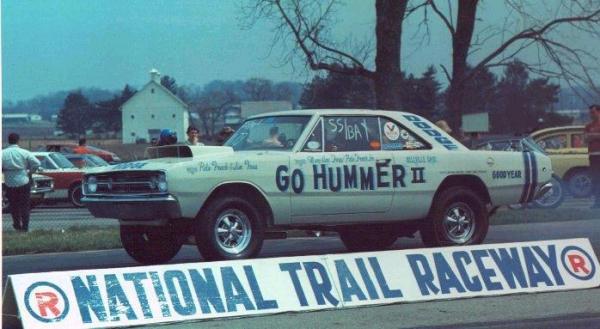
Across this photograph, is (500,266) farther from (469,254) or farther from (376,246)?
(376,246)

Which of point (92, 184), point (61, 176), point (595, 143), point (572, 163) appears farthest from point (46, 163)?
point (92, 184)

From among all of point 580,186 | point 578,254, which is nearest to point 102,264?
point 578,254

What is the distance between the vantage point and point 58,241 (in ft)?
45.1

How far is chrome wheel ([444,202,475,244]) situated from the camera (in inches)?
444

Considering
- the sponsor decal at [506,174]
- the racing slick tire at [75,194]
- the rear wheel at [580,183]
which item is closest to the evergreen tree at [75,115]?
the racing slick tire at [75,194]

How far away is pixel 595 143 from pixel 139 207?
1093cm

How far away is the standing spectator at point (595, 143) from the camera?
17.6 m

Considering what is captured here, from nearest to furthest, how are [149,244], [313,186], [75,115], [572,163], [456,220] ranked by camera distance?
[313,186] < [149,244] < [456,220] < [75,115] < [572,163]

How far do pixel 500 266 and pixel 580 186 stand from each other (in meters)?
13.1

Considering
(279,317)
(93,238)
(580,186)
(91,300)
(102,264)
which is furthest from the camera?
(580,186)

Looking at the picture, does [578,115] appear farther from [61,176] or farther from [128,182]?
[128,182]

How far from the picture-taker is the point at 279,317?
27.2ft

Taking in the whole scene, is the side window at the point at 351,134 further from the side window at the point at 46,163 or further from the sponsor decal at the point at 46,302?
the side window at the point at 46,163

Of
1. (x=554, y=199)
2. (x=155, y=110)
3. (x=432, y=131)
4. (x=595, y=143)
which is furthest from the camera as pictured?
(x=554, y=199)
